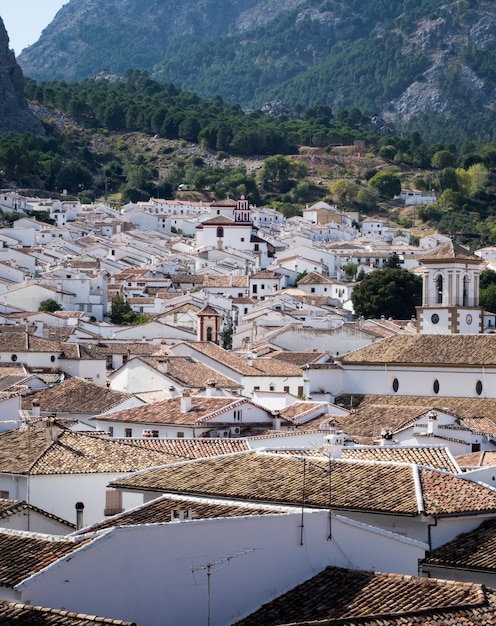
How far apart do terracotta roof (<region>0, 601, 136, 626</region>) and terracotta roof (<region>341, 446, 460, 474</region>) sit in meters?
9.65

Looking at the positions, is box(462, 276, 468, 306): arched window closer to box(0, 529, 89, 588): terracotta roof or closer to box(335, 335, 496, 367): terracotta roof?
box(335, 335, 496, 367): terracotta roof

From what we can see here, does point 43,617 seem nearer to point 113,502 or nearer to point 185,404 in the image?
point 113,502

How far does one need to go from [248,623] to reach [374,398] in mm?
28080

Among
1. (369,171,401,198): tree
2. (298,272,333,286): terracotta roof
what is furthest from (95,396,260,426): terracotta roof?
(369,171,401,198): tree

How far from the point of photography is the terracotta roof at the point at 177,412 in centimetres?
3584

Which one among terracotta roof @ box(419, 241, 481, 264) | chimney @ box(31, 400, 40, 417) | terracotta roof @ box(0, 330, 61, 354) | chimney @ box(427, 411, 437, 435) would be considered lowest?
chimney @ box(31, 400, 40, 417)

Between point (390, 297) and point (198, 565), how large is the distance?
235 ft

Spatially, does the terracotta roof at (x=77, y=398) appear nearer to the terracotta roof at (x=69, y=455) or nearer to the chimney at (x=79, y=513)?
the terracotta roof at (x=69, y=455)

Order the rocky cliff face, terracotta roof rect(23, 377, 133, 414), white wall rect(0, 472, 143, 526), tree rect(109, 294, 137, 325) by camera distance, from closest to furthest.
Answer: white wall rect(0, 472, 143, 526), terracotta roof rect(23, 377, 133, 414), tree rect(109, 294, 137, 325), the rocky cliff face

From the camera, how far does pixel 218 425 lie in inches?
1401

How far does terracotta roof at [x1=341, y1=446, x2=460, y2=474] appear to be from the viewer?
23609 millimetres

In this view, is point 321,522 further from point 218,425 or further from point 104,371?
point 104,371

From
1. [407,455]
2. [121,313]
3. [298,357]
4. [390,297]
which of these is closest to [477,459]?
[407,455]

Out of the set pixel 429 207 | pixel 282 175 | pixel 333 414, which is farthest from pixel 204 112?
pixel 333 414
